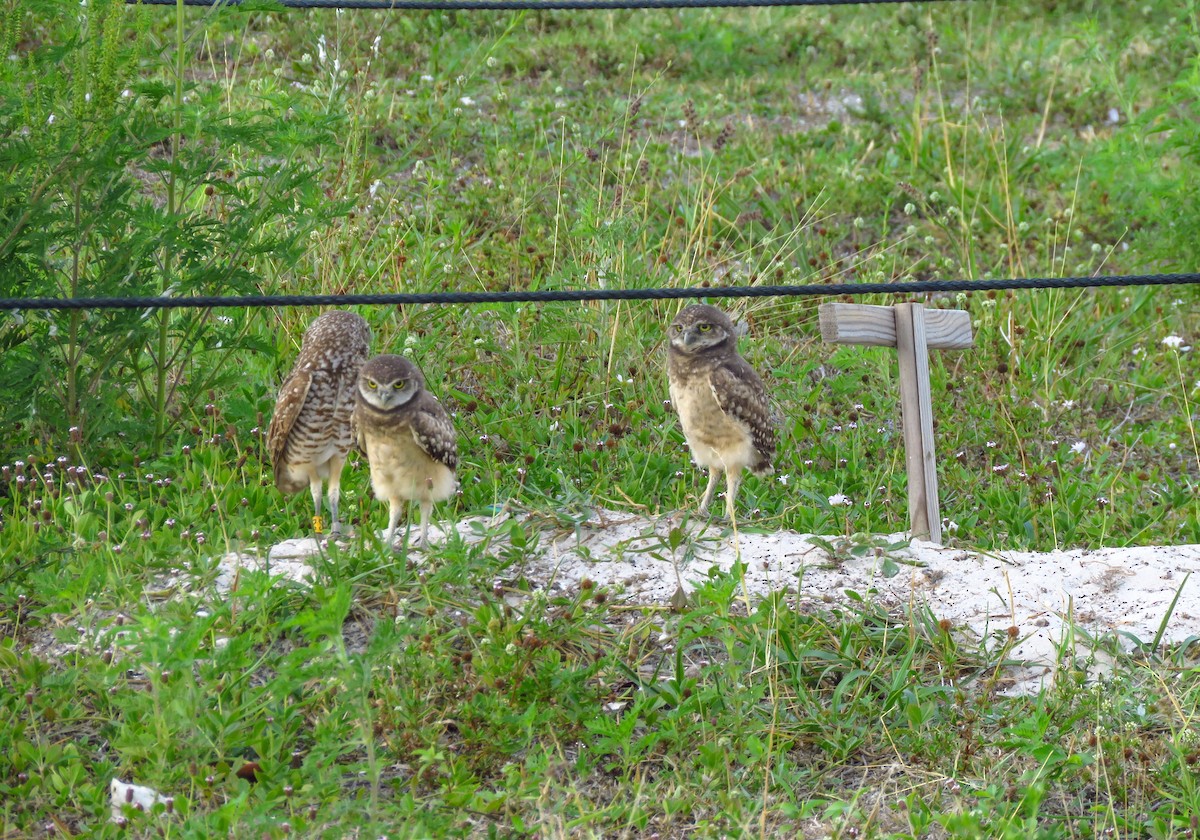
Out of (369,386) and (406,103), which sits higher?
(406,103)

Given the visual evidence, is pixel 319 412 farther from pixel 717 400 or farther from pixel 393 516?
pixel 717 400

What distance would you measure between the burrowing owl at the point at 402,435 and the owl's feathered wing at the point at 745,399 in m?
1.31

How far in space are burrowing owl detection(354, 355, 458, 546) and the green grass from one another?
276 millimetres

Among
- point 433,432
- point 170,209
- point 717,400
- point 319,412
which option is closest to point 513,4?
point 170,209

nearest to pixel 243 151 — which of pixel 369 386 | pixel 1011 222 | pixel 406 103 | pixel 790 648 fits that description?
pixel 406 103

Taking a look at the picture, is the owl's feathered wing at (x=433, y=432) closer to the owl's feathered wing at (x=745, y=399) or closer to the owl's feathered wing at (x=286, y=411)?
the owl's feathered wing at (x=286, y=411)

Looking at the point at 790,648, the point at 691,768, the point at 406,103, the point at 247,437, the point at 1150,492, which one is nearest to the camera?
the point at 691,768

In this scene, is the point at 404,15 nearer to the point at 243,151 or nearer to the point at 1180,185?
the point at 243,151

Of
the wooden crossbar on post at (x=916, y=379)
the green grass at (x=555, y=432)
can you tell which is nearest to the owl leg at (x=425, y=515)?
the green grass at (x=555, y=432)

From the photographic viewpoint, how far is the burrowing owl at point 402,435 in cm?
555

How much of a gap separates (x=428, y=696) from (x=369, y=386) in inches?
60.7

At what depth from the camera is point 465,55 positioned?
10859mm

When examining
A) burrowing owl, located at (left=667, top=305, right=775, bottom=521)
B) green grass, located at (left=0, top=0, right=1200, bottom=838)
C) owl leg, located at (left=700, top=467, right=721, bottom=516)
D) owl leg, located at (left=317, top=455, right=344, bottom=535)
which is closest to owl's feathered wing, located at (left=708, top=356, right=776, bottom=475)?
burrowing owl, located at (left=667, top=305, right=775, bottom=521)

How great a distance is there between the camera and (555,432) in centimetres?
704
